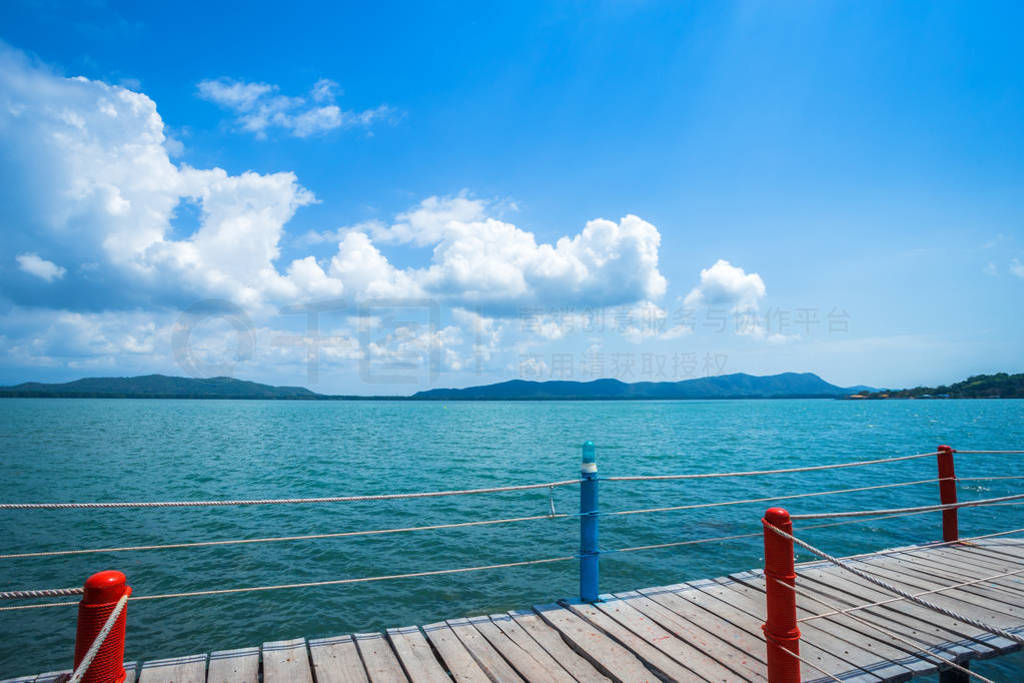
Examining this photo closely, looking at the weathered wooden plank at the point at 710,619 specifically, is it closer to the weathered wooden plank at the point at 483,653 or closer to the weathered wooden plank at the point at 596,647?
the weathered wooden plank at the point at 596,647

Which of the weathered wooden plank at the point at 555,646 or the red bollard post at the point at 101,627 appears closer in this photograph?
the red bollard post at the point at 101,627

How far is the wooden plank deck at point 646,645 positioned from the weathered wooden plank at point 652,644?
1 centimetres

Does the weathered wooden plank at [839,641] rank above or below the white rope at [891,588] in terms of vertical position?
below

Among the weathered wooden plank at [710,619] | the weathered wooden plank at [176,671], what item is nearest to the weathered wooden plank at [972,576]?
the weathered wooden plank at [710,619]

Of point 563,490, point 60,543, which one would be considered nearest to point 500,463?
point 563,490

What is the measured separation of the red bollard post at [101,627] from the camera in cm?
249

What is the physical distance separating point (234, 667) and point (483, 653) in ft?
6.90

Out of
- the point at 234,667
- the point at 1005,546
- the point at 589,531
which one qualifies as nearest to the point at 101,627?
the point at 234,667

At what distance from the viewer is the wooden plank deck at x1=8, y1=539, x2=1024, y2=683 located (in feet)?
13.2

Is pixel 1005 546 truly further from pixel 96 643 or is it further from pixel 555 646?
pixel 96 643

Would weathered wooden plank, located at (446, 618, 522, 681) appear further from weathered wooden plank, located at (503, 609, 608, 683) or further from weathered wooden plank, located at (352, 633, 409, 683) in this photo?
weathered wooden plank, located at (352, 633, 409, 683)

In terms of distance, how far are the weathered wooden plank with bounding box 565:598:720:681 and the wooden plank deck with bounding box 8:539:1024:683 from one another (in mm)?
11

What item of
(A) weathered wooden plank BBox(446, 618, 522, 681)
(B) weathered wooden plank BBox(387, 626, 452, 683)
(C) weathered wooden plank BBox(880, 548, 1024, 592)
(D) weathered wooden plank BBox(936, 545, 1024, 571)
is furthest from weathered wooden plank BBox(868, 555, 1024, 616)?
(B) weathered wooden plank BBox(387, 626, 452, 683)

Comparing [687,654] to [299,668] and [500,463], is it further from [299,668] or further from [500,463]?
[500,463]
